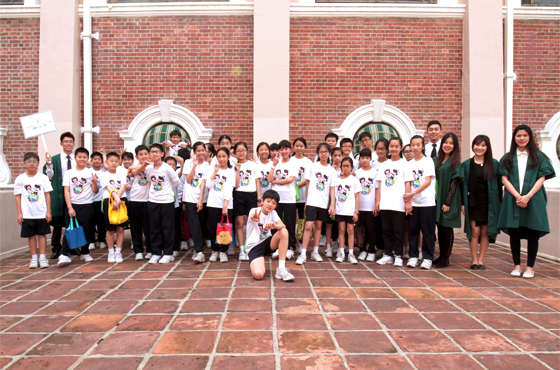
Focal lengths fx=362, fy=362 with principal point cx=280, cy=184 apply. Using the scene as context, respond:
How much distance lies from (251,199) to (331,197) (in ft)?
4.19

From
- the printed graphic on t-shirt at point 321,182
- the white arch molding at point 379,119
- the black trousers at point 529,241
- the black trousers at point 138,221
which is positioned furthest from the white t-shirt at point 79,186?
the black trousers at point 529,241

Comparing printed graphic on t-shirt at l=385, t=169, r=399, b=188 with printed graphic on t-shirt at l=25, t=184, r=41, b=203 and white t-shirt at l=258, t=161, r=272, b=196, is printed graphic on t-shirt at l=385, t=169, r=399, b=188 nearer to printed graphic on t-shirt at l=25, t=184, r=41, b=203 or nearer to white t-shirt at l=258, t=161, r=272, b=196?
white t-shirt at l=258, t=161, r=272, b=196

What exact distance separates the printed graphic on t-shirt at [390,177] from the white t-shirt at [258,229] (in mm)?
1781

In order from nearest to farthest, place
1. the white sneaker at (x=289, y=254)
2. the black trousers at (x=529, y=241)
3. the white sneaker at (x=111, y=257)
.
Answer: the black trousers at (x=529, y=241) < the white sneaker at (x=111, y=257) < the white sneaker at (x=289, y=254)

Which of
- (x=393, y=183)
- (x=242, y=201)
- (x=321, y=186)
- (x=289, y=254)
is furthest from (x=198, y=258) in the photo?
(x=393, y=183)

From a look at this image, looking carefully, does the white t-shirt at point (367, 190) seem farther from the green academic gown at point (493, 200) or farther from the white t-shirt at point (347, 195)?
the green academic gown at point (493, 200)

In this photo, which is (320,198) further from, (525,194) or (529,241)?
(529,241)

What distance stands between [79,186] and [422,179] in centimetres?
517

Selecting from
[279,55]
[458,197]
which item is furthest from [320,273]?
[279,55]

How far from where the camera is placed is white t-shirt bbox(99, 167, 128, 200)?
560cm

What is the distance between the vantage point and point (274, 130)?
7820 mm

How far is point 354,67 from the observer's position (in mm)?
8281

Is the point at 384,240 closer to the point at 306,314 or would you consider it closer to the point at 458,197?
the point at 458,197

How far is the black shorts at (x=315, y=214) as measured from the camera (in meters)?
5.56
